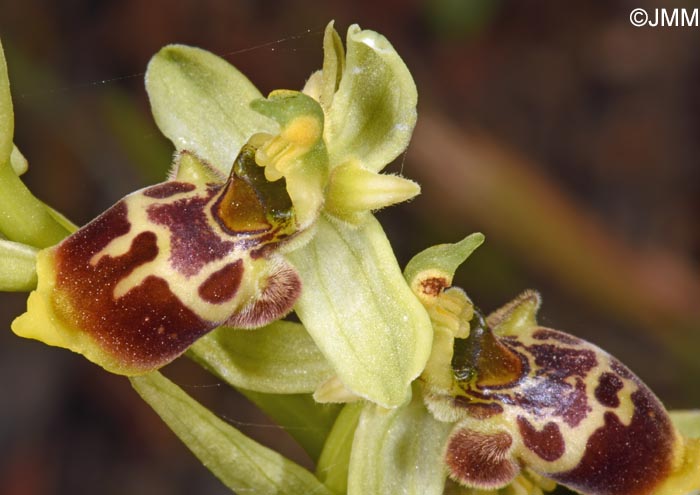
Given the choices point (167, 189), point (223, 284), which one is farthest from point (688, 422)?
point (167, 189)

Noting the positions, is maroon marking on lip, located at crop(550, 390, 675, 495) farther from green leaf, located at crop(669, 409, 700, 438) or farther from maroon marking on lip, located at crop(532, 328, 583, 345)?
green leaf, located at crop(669, 409, 700, 438)

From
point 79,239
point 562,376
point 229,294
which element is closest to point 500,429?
point 562,376

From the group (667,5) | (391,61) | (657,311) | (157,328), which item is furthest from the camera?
(667,5)

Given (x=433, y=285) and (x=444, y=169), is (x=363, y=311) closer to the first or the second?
(x=433, y=285)

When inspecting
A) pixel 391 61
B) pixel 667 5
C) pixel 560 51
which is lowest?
pixel 560 51

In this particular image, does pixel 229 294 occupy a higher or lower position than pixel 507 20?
higher

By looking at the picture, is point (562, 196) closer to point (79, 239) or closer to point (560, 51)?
point (560, 51)

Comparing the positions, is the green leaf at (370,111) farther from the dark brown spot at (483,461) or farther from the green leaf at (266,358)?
the dark brown spot at (483,461)

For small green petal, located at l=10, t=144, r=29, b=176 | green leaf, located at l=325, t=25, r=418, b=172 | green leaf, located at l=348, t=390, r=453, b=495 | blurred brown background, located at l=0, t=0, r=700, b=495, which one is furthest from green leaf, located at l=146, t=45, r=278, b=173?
blurred brown background, located at l=0, t=0, r=700, b=495
